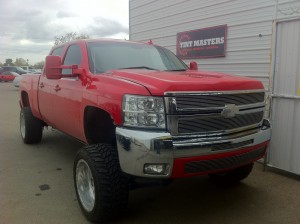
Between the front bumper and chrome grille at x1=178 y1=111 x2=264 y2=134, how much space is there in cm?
8

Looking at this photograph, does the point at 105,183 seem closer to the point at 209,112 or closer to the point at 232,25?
the point at 209,112

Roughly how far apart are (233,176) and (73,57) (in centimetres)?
284

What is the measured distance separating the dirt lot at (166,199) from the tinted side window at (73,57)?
1677 mm

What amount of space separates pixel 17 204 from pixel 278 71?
13.2 feet

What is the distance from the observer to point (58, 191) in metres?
4.60

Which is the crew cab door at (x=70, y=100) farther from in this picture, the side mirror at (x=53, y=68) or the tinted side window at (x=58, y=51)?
the tinted side window at (x=58, y=51)

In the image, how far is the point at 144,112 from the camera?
3.18 metres

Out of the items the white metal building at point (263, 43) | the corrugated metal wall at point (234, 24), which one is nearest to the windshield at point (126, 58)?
the white metal building at point (263, 43)

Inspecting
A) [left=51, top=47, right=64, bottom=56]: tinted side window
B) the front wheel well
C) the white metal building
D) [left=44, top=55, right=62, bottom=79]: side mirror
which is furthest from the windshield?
the white metal building

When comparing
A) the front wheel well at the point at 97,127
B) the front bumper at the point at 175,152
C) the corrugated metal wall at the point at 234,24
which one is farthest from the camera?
the corrugated metal wall at the point at 234,24

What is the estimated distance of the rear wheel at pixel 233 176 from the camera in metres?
4.56

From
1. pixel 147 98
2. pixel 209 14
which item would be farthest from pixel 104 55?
pixel 209 14

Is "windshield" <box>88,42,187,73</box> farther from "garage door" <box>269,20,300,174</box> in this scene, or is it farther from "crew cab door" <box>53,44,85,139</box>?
"garage door" <box>269,20,300,174</box>

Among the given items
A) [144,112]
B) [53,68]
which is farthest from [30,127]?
[144,112]
